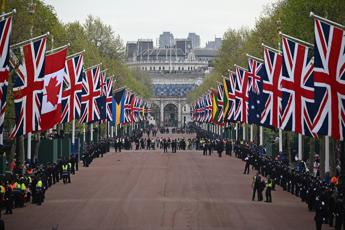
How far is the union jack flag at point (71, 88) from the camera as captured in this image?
54.7 metres

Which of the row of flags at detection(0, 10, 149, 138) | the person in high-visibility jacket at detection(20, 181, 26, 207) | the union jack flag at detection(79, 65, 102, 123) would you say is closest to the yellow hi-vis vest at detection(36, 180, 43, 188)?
the person in high-visibility jacket at detection(20, 181, 26, 207)

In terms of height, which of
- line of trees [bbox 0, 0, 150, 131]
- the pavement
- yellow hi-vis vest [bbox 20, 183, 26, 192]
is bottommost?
the pavement

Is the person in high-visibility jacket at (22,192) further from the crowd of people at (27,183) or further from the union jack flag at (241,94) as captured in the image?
the union jack flag at (241,94)

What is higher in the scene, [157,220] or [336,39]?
[336,39]

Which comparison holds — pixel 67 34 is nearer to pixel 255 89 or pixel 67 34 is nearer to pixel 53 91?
pixel 255 89

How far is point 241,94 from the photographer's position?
67.5 m

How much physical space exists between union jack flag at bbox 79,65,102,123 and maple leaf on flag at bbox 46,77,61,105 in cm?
1832

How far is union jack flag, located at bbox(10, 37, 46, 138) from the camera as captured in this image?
3788 cm

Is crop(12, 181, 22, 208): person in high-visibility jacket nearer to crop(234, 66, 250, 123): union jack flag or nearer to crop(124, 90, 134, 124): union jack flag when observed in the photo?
crop(234, 66, 250, 123): union jack flag

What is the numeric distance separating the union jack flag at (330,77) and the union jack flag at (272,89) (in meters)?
16.9

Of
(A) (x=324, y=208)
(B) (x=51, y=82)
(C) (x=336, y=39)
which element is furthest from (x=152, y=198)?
(C) (x=336, y=39)

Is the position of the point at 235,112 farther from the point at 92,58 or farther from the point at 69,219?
the point at 69,219

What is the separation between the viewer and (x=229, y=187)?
4825 cm

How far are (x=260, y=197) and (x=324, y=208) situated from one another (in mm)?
9459
